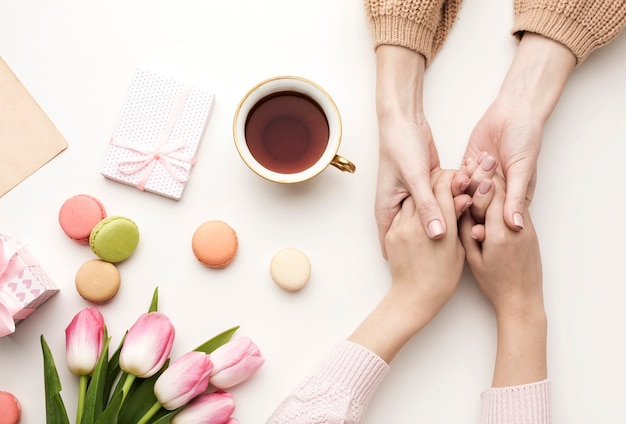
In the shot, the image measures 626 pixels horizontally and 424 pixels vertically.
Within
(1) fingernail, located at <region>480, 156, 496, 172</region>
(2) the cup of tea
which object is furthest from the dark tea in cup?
(1) fingernail, located at <region>480, 156, 496, 172</region>

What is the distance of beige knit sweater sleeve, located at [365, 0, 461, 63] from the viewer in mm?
832

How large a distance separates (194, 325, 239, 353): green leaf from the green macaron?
0.17 metres

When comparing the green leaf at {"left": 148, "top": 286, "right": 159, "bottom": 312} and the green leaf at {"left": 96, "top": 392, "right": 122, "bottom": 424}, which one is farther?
the green leaf at {"left": 148, "top": 286, "right": 159, "bottom": 312}

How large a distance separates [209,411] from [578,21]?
0.76 metres

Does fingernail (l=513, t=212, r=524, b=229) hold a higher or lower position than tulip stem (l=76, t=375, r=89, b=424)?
higher

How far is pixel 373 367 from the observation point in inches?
30.6

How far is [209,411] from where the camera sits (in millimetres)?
759

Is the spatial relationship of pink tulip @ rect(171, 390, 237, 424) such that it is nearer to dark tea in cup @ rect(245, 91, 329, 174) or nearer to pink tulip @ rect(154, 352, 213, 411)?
pink tulip @ rect(154, 352, 213, 411)

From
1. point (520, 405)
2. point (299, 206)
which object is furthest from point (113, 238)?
point (520, 405)

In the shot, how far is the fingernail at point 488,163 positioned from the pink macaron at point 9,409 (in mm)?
735

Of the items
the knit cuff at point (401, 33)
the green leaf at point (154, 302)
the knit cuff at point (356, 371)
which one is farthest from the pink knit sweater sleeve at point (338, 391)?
the knit cuff at point (401, 33)

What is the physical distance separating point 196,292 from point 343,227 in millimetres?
239

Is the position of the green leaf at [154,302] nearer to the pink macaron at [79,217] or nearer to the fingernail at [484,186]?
the pink macaron at [79,217]

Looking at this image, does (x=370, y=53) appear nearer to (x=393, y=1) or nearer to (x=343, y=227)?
(x=393, y=1)
